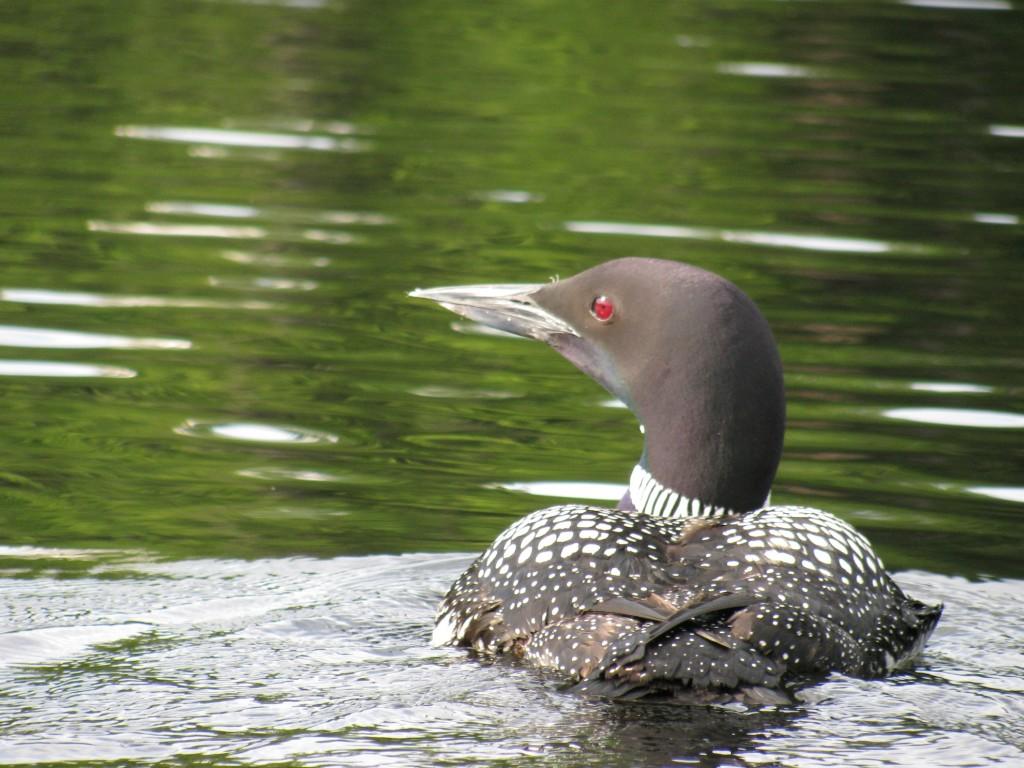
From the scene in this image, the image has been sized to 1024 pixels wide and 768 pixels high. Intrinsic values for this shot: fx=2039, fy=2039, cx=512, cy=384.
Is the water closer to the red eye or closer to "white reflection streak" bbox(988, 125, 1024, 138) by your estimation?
"white reflection streak" bbox(988, 125, 1024, 138)

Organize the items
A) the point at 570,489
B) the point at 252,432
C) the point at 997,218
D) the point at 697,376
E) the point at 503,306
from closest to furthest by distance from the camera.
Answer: the point at 697,376 < the point at 503,306 < the point at 570,489 < the point at 252,432 < the point at 997,218

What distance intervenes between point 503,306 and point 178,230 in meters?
3.91

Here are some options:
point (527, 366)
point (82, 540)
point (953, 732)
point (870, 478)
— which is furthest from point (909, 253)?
point (953, 732)

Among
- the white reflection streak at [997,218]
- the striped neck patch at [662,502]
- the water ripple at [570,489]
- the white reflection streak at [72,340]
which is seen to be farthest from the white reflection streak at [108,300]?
the white reflection streak at [997,218]

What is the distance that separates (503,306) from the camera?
5254 mm

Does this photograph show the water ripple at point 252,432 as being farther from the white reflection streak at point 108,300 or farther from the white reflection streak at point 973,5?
the white reflection streak at point 973,5

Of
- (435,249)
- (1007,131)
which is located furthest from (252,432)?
(1007,131)

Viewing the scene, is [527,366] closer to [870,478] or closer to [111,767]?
[870,478]

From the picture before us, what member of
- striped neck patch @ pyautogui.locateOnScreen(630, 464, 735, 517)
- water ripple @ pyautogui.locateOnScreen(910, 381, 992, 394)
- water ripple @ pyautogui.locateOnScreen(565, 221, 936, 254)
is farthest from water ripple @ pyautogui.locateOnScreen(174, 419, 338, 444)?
water ripple @ pyautogui.locateOnScreen(565, 221, 936, 254)

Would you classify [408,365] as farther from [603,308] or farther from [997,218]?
[997,218]

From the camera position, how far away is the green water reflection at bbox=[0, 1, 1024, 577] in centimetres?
592

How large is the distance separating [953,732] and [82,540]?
8.11 feet

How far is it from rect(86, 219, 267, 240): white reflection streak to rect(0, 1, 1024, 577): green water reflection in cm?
2

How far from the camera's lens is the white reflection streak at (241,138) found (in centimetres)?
1100
